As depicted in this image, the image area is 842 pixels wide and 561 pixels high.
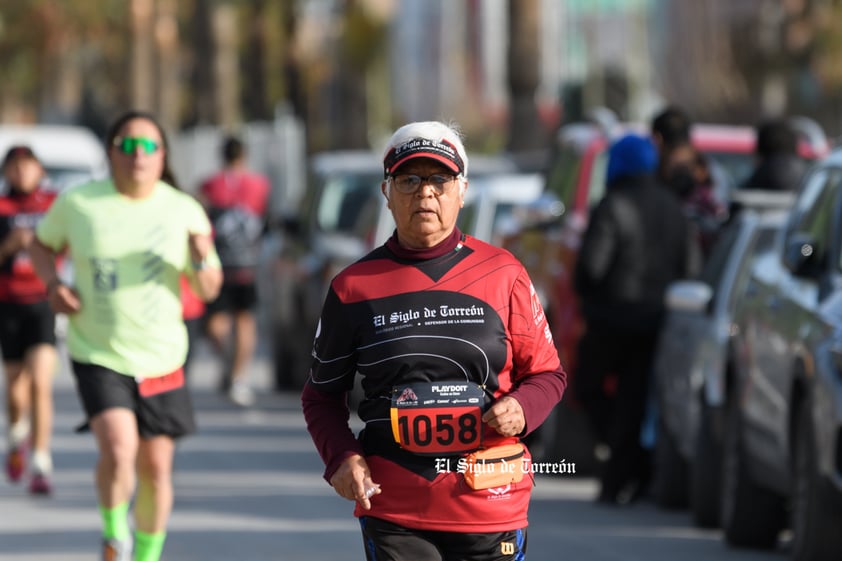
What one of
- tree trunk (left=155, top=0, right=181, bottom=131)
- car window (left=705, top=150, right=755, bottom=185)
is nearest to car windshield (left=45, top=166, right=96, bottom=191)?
car window (left=705, top=150, right=755, bottom=185)

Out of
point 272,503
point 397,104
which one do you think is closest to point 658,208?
point 272,503

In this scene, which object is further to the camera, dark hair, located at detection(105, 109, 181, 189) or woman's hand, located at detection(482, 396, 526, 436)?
dark hair, located at detection(105, 109, 181, 189)

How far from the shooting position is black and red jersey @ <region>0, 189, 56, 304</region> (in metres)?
13.7

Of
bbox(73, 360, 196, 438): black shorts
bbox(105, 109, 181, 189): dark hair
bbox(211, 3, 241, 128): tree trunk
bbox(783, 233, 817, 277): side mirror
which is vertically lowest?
bbox(73, 360, 196, 438): black shorts

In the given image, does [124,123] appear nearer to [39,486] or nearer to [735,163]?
[39,486]

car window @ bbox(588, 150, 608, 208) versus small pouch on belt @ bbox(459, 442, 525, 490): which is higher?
car window @ bbox(588, 150, 608, 208)

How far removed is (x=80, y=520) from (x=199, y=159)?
3184 centimetres

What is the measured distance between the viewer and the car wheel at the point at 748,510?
10.6 m

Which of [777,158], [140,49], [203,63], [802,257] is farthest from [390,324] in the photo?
[140,49]

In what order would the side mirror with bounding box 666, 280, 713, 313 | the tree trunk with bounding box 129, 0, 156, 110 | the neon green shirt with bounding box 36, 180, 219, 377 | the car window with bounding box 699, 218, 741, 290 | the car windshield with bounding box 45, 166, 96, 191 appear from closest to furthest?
the neon green shirt with bounding box 36, 180, 219, 377 → the side mirror with bounding box 666, 280, 713, 313 → the car window with bounding box 699, 218, 741, 290 → the car windshield with bounding box 45, 166, 96, 191 → the tree trunk with bounding box 129, 0, 156, 110

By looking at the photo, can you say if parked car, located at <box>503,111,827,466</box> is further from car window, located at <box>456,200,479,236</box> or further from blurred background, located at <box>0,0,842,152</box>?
blurred background, located at <box>0,0,842,152</box>

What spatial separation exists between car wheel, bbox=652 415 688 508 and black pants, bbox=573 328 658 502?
13 cm

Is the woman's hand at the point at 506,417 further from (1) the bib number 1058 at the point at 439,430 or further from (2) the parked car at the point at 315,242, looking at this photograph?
(2) the parked car at the point at 315,242

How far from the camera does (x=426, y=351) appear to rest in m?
5.61
